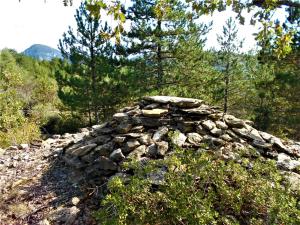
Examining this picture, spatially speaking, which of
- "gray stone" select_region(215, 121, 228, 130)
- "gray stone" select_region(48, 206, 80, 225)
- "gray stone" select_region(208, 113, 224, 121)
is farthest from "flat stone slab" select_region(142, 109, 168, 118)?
"gray stone" select_region(48, 206, 80, 225)

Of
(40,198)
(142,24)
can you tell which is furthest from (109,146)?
(142,24)

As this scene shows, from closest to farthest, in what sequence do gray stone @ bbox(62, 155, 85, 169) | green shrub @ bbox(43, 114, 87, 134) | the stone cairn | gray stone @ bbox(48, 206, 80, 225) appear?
1. gray stone @ bbox(48, 206, 80, 225)
2. the stone cairn
3. gray stone @ bbox(62, 155, 85, 169)
4. green shrub @ bbox(43, 114, 87, 134)

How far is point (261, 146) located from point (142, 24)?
9.33 meters

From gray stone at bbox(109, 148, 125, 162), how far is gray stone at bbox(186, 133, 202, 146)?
3.63 feet

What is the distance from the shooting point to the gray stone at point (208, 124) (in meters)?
5.48

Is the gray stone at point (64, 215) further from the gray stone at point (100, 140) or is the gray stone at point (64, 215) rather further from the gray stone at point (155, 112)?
the gray stone at point (155, 112)

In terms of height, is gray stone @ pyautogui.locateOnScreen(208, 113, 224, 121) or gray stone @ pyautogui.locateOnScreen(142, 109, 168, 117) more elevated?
gray stone @ pyautogui.locateOnScreen(142, 109, 168, 117)

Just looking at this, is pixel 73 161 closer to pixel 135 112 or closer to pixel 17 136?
pixel 135 112

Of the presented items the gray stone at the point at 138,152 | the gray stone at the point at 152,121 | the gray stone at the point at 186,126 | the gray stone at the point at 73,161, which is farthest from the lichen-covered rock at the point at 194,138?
the gray stone at the point at 73,161

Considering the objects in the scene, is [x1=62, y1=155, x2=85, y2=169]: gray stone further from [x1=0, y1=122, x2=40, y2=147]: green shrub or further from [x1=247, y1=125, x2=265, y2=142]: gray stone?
[x1=0, y1=122, x2=40, y2=147]: green shrub

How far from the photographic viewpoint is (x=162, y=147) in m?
5.07

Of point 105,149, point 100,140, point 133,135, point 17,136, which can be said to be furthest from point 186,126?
point 17,136

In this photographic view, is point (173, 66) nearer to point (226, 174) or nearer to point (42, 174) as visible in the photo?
point (42, 174)

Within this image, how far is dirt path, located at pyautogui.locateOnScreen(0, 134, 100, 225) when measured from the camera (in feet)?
15.4
